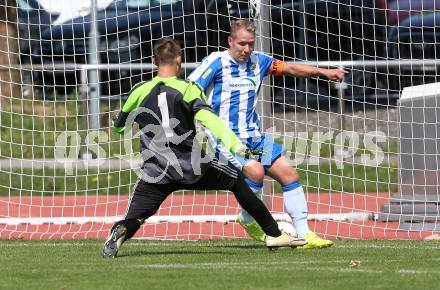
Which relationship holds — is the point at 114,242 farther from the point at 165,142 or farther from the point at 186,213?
the point at 186,213

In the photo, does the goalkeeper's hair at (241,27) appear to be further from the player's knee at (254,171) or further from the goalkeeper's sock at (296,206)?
the goalkeeper's sock at (296,206)

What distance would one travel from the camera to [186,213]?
14227mm

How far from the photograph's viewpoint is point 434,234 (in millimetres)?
12016

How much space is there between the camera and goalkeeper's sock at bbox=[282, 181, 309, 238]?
1012 centimetres

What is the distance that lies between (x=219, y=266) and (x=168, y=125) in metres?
1.22

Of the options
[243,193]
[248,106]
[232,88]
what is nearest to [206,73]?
[232,88]

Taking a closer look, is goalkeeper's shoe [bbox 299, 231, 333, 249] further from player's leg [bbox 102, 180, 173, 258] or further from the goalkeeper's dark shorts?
player's leg [bbox 102, 180, 173, 258]

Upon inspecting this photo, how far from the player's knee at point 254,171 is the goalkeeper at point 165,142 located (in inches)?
18.8

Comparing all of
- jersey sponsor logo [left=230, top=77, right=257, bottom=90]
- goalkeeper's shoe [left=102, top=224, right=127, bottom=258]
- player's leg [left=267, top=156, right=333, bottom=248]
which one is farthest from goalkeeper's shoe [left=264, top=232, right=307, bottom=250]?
jersey sponsor logo [left=230, top=77, right=257, bottom=90]

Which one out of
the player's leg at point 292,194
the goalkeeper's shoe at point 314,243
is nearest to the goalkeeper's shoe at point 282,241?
the goalkeeper's shoe at point 314,243

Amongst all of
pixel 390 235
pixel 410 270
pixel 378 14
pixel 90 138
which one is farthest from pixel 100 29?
pixel 410 270

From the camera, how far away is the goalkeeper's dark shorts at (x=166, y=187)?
9.32 meters

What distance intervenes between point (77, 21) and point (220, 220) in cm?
281

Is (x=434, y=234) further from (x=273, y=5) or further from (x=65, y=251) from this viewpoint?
(x=65, y=251)
